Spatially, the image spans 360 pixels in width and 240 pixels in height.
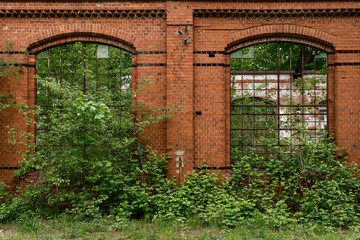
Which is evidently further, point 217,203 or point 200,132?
point 200,132

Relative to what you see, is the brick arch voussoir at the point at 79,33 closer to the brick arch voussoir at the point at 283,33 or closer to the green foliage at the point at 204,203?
the brick arch voussoir at the point at 283,33

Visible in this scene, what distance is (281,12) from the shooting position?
22.8ft

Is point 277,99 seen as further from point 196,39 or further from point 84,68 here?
point 84,68

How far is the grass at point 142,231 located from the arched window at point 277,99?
227cm

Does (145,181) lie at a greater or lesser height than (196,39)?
lesser

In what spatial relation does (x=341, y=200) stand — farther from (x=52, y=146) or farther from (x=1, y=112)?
(x=1, y=112)

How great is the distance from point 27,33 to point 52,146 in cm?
332

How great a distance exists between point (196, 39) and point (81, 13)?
3.25 meters

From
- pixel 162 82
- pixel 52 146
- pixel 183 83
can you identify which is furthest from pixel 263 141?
pixel 52 146


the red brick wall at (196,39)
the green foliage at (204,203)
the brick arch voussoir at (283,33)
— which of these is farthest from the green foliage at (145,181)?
the brick arch voussoir at (283,33)

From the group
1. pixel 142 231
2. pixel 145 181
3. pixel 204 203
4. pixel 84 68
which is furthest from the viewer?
pixel 84 68

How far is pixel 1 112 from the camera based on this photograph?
22.3 ft

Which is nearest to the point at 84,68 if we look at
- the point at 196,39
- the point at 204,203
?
the point at 196,39

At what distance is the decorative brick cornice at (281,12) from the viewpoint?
6.93m
